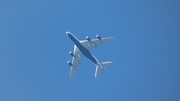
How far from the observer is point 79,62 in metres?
71.6

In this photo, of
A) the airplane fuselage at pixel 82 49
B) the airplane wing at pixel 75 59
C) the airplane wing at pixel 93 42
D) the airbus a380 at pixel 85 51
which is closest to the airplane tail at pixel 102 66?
the airbus a380 at pixel 85 51

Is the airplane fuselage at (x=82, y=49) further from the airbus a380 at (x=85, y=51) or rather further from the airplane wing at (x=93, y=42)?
the airplane wing at (x=93, y=42)

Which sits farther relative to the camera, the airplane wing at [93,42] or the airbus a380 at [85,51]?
the airplane wing at [93,42]

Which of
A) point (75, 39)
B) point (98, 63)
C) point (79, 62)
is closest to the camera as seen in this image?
point (75, 39)

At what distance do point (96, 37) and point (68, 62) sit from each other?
12.2 metres

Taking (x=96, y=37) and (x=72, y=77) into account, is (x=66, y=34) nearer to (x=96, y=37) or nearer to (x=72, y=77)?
(x=96, y=37)

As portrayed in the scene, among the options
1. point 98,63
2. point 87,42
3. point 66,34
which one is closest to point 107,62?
point 98,63

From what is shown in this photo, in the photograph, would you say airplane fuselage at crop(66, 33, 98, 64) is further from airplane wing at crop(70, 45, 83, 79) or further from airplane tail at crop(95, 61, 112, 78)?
airplane wing at crop(70, 45, 83, 79)

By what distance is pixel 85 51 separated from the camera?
2537 inches

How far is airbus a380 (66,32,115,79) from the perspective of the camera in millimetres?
63281

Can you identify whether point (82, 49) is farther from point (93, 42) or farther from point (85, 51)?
point (93, 42)

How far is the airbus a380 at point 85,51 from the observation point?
208ft

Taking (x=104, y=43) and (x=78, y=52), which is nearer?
(x=104, y=43)

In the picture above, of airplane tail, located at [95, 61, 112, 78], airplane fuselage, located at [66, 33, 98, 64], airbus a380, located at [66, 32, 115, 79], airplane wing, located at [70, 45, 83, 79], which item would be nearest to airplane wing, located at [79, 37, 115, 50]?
airbus a380, located at [66, 32, 115, 79]
